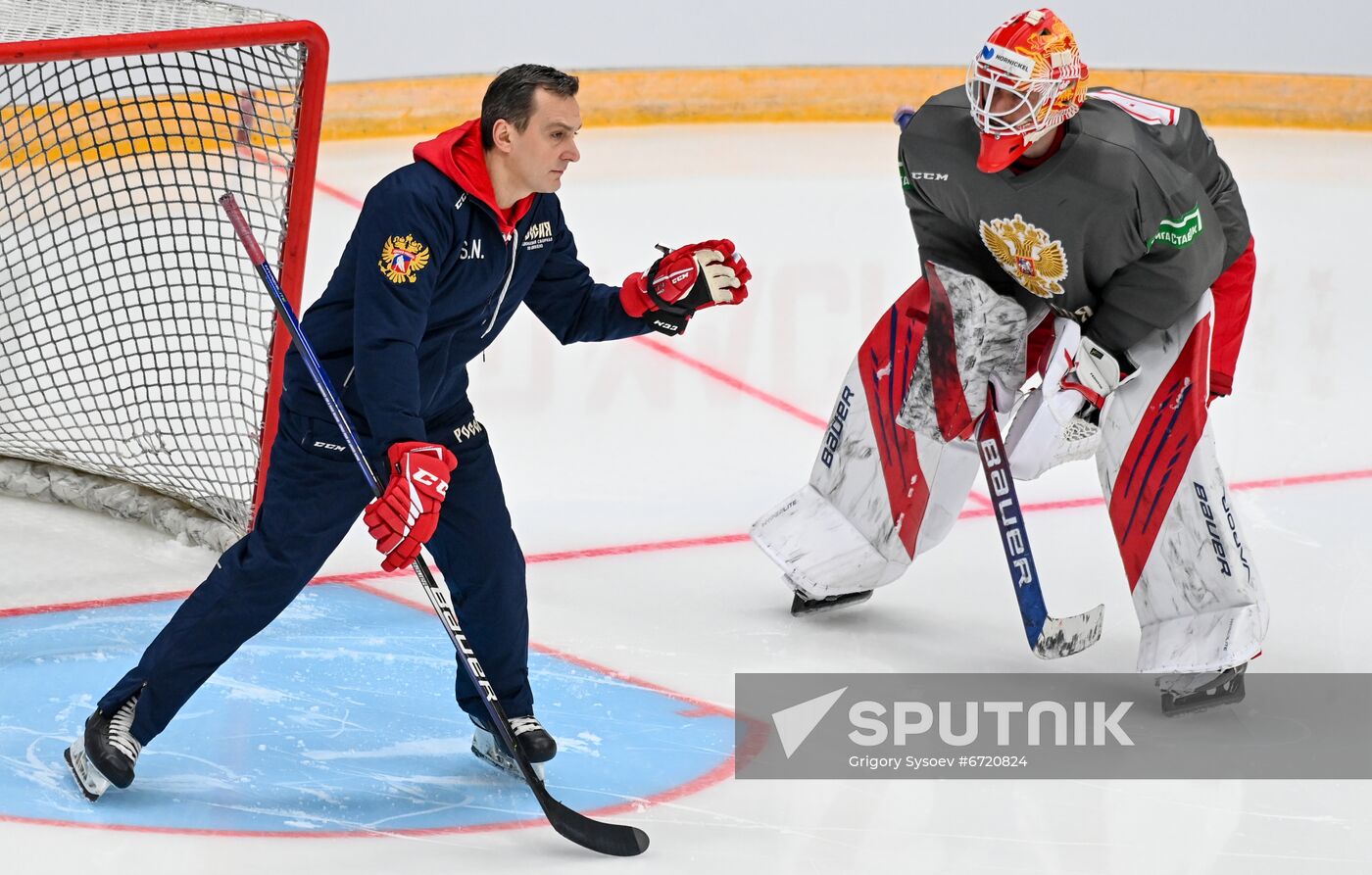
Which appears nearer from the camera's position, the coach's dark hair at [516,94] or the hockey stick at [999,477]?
the coach's dark hair at [516,94]

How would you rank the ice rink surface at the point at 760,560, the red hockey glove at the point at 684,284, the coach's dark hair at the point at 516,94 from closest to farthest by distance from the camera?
1. the coach's dark hair at the point at 516,94
2. the ice rink surface at the point at 760,560
3. the red hockey glove at the point at 684,284

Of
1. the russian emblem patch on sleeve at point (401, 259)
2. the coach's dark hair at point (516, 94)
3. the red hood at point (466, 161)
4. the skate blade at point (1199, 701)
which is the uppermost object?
the coach's dark hair at point (516, 94)

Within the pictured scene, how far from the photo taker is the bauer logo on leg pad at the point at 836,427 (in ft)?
11.6

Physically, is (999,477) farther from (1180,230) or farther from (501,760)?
(501,760)

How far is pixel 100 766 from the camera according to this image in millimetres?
2654

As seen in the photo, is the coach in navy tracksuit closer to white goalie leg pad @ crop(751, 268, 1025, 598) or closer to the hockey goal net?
white goalie leg pad @ crop(751, 268, 1025, 598)

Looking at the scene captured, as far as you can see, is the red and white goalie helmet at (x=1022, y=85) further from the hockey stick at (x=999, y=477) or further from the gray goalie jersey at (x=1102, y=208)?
the hockey stick at (x=999, y=477)

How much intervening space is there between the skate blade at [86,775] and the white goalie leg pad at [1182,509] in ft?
5.69

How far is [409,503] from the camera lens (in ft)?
7.74

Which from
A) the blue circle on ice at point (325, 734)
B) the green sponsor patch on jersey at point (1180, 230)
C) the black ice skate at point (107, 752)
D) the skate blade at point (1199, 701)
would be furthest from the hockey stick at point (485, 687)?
the green sponsor patch on jersey at point (1180, 230)

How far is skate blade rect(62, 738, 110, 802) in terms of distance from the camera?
8.77 feet

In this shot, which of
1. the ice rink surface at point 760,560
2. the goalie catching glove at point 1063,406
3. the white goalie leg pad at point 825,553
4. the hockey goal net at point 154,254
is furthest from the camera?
the white goalie leg pad at point 825,553

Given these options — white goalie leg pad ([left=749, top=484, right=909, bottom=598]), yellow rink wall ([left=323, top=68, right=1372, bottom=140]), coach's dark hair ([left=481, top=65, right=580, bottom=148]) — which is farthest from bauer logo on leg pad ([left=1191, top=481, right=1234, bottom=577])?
yellow rink wall ([left=323, top=68, right=1372, bottom=140])

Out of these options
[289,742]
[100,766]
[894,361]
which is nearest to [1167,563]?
[894,361]
